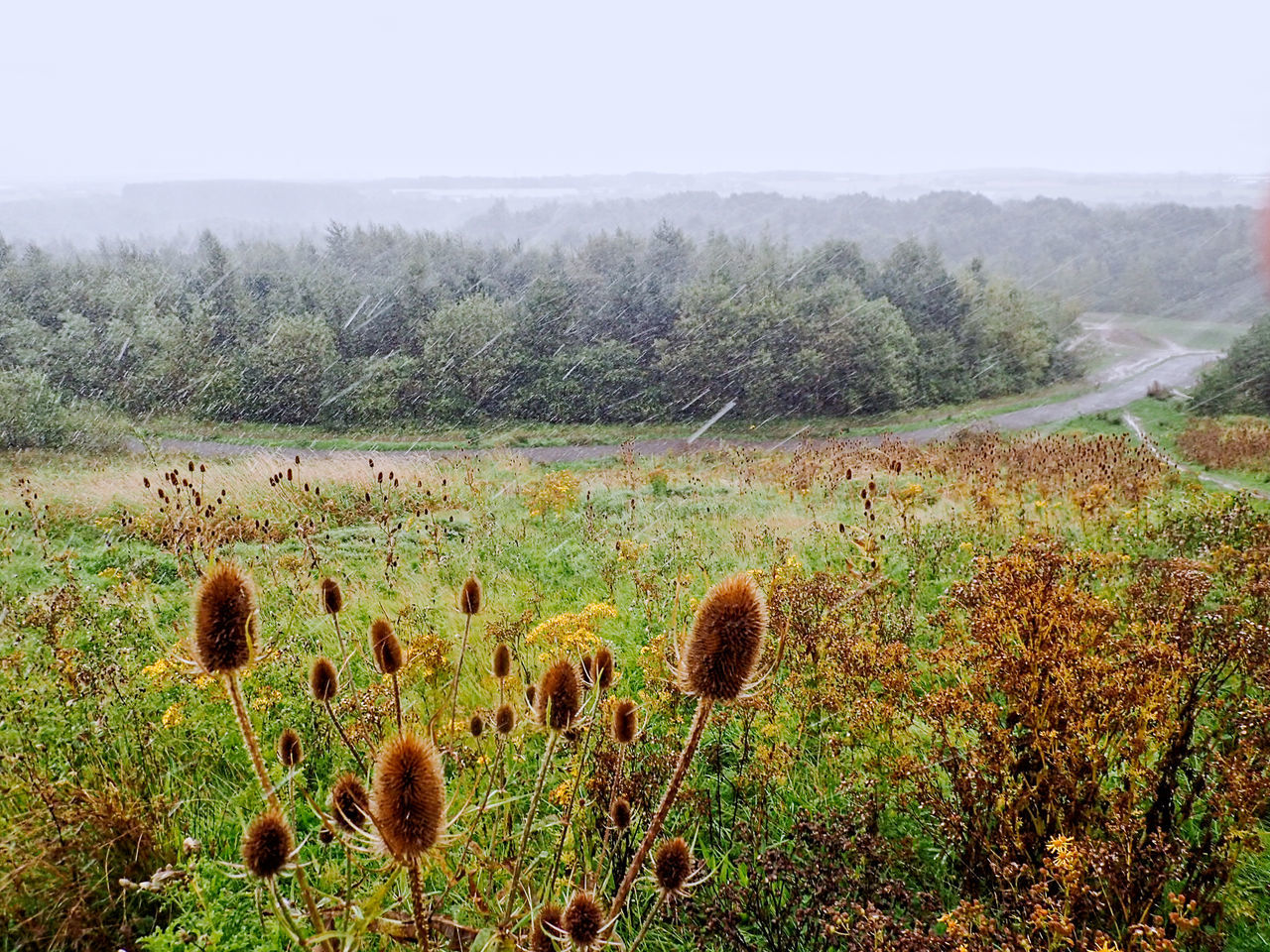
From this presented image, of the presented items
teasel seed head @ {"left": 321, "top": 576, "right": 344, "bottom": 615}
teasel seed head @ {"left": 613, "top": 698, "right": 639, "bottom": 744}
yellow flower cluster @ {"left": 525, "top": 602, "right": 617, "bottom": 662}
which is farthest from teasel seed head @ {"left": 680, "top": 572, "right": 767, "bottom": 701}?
yellow flower cluster @ {"left": 525, "top": 602, "right": 617, "bottom": 662}

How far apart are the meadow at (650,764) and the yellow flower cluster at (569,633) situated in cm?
4

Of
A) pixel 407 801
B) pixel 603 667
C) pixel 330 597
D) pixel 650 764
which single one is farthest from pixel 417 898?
pixel 650 764

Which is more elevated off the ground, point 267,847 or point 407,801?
point 407,801

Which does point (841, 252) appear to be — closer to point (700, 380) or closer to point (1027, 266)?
point (700, 380)

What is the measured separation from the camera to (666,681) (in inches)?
142

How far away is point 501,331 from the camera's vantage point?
31.8 m

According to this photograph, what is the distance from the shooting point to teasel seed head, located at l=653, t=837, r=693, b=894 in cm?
169

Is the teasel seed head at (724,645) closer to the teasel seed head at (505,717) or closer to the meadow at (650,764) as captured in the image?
the meadow at (650,764)

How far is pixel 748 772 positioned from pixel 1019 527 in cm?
544

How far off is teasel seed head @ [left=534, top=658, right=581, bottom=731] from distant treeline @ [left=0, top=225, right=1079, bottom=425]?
93.7ft

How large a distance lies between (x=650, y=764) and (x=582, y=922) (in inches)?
61.2

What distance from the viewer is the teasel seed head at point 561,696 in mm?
1903

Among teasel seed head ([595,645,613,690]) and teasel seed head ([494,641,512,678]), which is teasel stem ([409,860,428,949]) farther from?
teasel seed head ([494,641,512,678])

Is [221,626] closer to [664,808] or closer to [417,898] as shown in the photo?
[417,898]
